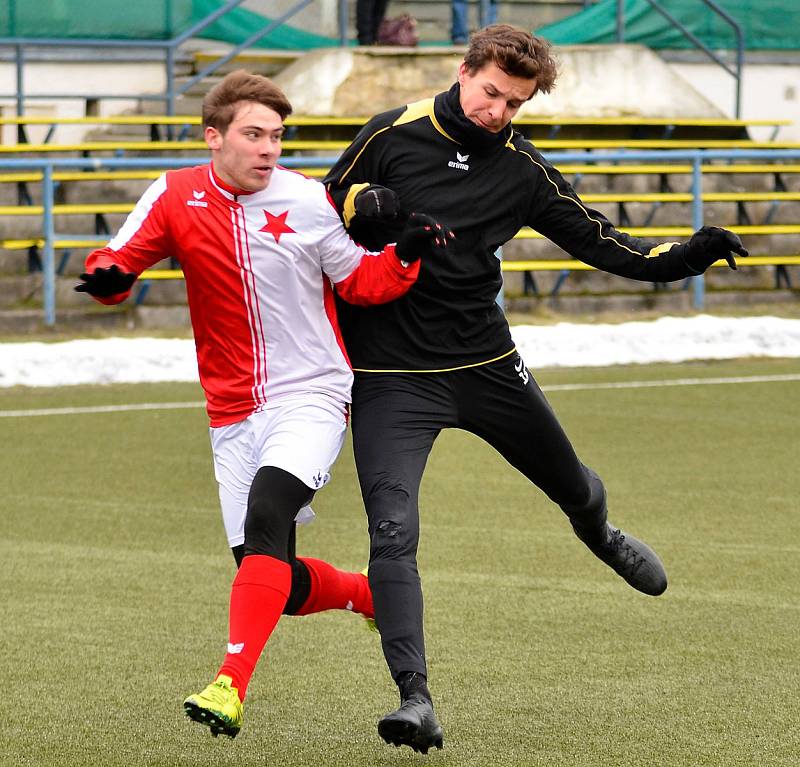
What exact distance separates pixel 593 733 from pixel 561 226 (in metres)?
1.59

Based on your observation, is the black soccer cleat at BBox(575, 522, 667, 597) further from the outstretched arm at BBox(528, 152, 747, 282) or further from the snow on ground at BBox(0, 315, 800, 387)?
the snow on ground at BBox(0, 315, 800, 387)

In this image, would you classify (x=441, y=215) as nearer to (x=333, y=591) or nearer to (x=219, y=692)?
(x=333, y=591)

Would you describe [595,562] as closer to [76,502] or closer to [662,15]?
[76,502]

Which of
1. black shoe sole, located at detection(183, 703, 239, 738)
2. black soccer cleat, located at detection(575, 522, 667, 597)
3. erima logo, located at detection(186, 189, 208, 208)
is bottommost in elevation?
black soccer cleat, located at detection(575, 522, 667, 597)

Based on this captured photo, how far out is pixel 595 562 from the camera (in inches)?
277

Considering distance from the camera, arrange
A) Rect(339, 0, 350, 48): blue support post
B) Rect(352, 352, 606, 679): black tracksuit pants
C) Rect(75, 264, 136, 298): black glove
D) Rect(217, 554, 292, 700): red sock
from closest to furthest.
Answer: Rect(217, 554, 292, 700): red sock
Rect(352, 352, 606, 679): black tracksuit pants
Rect(75, 264, 136, 298): black glove
Rect(339, 0, 350, 48): blue support post

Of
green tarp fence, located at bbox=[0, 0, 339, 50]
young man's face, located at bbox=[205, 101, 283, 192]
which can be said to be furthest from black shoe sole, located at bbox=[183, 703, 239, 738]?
green tarp fence, located at bbox=[0, 0, 339, 50]

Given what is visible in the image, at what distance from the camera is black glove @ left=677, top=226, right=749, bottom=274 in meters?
4.94

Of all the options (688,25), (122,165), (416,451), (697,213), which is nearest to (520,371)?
(416,451)

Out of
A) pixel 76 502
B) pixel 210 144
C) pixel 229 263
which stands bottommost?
pixel 76 502

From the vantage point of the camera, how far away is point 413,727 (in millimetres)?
4117

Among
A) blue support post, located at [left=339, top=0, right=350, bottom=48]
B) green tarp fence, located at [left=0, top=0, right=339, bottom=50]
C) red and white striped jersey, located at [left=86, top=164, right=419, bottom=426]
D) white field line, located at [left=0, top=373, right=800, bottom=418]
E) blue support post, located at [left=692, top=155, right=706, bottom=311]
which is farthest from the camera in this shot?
blue support post, located at [left=339, top=0, right=350, bottom=48]

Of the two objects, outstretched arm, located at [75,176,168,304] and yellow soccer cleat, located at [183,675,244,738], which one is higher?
outstretched arm, located at [75,176,168,304]

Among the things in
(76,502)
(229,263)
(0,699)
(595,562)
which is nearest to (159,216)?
(229,263)
